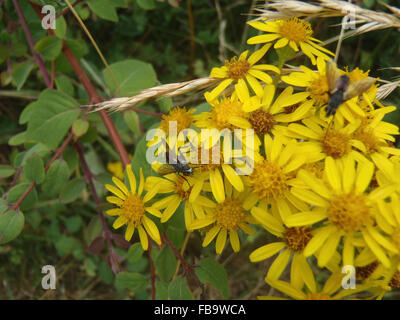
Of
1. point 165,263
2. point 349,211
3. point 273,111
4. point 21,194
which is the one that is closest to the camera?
point 349,211

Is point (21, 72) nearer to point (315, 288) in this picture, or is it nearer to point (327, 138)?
point (327, 138)

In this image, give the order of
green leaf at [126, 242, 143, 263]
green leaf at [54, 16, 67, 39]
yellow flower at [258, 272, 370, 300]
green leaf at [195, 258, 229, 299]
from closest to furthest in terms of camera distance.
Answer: yellow flower at [258, 272, 370, 300]
green leaf at [195, 258, 229, 299]
green leaf at [126, 242, 143, 263]
green leaf at [54, 16, 67, 39]

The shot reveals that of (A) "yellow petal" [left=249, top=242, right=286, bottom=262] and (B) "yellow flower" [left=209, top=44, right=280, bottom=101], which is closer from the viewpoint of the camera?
(A) "yellow petal" [left=249, top=242, right=286, bottom=262]

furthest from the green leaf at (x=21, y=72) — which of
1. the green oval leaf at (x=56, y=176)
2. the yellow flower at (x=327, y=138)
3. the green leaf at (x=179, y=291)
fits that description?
the yellow flower at (x=327, y=138)

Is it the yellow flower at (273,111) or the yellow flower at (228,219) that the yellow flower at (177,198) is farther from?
the yellow flower at (273,111)

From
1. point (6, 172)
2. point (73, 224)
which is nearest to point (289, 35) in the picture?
point (6, 172)

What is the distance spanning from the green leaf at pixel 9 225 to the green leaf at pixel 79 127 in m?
0.56

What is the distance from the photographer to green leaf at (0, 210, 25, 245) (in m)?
2.03

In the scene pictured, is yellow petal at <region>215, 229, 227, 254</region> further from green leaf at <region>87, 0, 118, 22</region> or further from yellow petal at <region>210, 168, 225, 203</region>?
green leaf at <region>87, 0, 118, 22</region>

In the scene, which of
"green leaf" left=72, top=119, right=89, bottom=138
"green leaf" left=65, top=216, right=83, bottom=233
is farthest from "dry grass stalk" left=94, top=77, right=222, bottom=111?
"green leaf" left=65, top=216, right=83, bottom=233

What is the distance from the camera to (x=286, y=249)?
5.26 ft

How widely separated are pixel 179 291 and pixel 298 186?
854 millimetres

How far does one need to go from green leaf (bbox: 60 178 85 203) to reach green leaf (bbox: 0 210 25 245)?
484 mm
